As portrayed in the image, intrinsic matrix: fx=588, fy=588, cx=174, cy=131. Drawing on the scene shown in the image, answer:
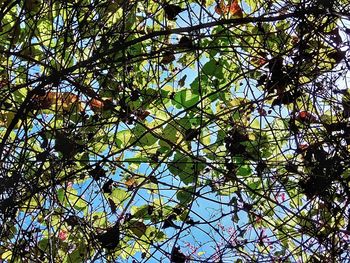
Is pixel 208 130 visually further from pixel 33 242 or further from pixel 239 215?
pixel 33 242

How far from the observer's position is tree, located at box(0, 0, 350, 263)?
4.89 feet

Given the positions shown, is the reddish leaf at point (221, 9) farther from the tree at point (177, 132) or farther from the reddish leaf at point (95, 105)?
the reddish leaf at point (95, 105)

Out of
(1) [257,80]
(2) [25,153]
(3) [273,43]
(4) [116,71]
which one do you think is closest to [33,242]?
(2) [25,153]

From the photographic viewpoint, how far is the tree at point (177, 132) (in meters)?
1.49

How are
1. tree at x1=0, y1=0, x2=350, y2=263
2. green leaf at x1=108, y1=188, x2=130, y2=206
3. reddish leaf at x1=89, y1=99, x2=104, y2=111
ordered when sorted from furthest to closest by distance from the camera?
green leaf at x1=108, y1=188, x2=130, y2=206, reddish leaf at x1=89, y1=99, x2=104, y2=111, tree at x1=0, y1=0, x2=350, y2=263

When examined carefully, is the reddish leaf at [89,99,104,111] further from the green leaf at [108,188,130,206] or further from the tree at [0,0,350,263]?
the green leaf at [108,188,130,206]

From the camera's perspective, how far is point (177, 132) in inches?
71.4

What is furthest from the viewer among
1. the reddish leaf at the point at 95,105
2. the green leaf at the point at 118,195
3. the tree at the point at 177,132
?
the green leaf at the point at 118,195

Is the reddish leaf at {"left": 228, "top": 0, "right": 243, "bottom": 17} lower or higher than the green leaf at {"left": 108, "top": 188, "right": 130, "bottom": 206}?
higher

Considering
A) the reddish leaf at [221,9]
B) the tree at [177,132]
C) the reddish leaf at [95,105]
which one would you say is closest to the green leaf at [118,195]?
the tree at [177,132]

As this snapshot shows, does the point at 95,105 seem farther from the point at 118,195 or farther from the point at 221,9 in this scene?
the point at 221,9

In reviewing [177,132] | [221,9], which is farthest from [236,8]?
[177,132]

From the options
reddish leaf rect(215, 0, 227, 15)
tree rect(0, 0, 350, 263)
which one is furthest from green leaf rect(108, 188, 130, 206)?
reddish leaf rect(215, 0, 227, 15)

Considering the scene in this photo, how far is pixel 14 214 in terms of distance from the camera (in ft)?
4.99
